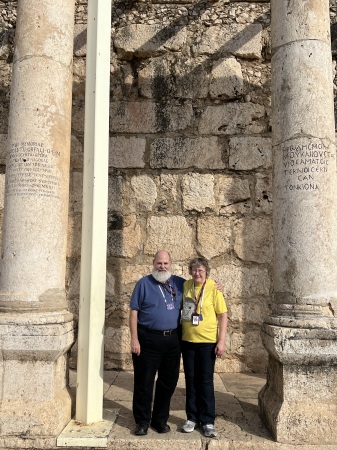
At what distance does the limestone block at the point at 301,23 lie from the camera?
4.50m

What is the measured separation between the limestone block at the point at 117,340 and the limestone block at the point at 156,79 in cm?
365

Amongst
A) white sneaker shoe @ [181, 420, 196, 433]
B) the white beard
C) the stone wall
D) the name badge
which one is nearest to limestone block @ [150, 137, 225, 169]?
the stone wall

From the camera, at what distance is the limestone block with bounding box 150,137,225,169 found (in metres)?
6.57

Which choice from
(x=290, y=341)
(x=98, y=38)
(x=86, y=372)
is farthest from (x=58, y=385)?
(x=98, y=38)

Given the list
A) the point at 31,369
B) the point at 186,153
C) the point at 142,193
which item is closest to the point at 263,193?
the point at 186,153

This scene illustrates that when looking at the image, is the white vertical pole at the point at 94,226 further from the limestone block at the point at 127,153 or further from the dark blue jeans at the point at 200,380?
the limestone block at the point at 127,153

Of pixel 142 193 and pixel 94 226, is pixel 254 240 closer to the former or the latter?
pixel 142 193

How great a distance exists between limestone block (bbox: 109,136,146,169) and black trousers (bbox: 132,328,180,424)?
323cm

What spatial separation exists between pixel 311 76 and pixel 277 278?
6.95ft

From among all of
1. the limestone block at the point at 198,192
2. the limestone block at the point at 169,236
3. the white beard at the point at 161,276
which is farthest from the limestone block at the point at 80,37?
the white beard at the point at 161,276

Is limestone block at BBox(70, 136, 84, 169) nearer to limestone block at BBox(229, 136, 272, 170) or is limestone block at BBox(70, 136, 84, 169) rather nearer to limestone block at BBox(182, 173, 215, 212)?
limestone block at BBox(182, 173, 215, 212)

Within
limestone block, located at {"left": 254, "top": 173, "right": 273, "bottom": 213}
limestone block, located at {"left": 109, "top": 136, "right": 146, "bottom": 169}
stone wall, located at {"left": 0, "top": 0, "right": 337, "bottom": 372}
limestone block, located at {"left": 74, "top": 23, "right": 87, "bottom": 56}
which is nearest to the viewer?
stone wall, located at {"left": 0, "top": 0, "right": 337, "bottom": 372}

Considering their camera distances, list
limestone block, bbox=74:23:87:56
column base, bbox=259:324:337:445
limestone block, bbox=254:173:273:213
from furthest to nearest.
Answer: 1. limestone block, bbox=74:23:87:56
2. limestone block, bbox=254:173:273:213
3. column base, bbox=259:324:337:445

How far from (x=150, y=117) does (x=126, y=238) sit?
1935mm
